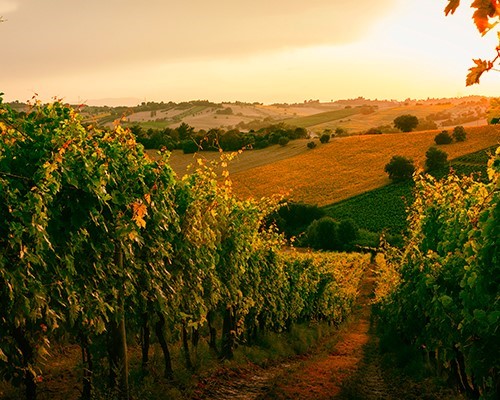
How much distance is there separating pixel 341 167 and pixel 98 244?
302ft

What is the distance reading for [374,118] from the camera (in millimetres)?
168000

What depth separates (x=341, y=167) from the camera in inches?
3875

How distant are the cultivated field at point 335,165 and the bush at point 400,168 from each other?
1289 mm

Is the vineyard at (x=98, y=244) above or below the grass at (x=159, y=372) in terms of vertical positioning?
above

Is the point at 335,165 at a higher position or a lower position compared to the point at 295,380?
lower

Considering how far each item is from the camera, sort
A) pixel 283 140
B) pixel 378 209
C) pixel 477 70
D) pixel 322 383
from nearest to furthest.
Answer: pixel 477 70
pixel 322 383
pixel 378 209
pixel 283 140

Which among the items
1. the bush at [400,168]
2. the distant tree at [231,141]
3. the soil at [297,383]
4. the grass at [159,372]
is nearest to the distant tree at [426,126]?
the bush at [400,168]

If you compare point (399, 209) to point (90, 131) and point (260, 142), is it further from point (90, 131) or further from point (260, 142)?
point (90, 131)

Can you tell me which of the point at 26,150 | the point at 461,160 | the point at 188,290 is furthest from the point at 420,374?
the point at 461,160

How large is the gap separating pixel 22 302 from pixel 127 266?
10.2 feet

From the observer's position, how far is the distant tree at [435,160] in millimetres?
87875

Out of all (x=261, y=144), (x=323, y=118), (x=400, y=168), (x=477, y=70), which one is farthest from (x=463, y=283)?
(x=323, y=118)

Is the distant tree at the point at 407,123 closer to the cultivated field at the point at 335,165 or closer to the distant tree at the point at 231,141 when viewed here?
the cultivated field at the point at 335,165

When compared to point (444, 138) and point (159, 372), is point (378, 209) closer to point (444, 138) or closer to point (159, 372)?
point (444, 138)
